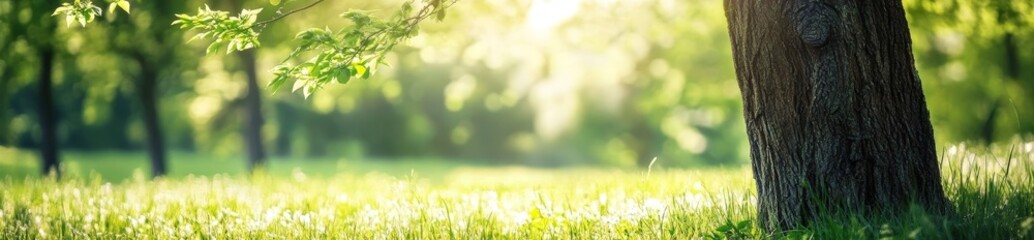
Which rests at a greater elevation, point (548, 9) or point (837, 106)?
point (548, 9)

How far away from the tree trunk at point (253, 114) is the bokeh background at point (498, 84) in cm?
38

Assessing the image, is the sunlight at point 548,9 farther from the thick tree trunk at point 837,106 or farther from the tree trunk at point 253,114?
Answer: the thick tree trunk at point 837,106

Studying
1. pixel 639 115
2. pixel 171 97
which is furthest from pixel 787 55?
pixel 171 97

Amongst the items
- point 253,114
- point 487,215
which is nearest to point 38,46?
point 253,114

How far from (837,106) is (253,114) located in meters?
13.2

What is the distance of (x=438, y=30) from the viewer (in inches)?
584

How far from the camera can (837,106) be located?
4.05 meters

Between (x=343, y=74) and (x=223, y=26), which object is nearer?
(x=343, y=74)

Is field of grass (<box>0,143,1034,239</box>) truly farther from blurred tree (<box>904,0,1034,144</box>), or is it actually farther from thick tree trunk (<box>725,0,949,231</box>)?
blurred tree (<box>904,0,1034,144</box>)

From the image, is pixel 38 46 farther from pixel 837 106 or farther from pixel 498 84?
pixel 498 84

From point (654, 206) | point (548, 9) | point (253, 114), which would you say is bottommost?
point (654, 206)

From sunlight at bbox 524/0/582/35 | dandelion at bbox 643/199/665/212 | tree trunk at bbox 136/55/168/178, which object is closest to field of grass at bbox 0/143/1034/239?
dandelion at bbox 643/199/665/212

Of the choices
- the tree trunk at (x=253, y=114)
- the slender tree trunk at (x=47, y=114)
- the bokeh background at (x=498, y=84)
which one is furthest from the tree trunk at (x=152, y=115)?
the tree trunk at (x=253, y=114)

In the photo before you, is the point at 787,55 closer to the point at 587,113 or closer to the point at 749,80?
the point at 749,80
